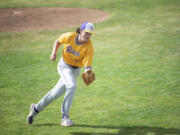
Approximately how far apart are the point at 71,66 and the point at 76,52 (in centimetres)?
31

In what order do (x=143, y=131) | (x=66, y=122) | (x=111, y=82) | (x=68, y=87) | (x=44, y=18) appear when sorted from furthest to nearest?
(x=44, y=18) < (x=111, y=82) < (x=66, y=122) < (x=143, y=131) < (x=68, y=87)

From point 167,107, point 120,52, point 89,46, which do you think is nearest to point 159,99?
point 167,107

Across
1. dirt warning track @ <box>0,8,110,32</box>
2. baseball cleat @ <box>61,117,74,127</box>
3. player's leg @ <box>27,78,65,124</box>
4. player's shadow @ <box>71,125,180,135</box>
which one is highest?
dirt warning track @ <box>0,8,110,32</box>

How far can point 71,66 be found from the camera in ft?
16.6

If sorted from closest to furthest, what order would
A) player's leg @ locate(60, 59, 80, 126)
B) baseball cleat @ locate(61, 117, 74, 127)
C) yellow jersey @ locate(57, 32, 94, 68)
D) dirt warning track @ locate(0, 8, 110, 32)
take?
player's leg @ locate(60, 59, 80, 126)
yellow jersey @ locate(57, 32, 94, 68)
baseball cleat @ locate(61, 117, 74, 127)
dirt warning track @ locate(0, 8, 110, 32)

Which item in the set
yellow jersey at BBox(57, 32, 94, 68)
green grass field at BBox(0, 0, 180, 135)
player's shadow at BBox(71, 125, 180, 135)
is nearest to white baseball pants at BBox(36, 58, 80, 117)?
yellow jersey at BBox(57, 32, 94, 68)

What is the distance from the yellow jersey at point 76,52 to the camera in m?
4.85

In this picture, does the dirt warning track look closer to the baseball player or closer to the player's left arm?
the baseball player

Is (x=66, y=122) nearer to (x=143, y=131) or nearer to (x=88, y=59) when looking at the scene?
(x=88, y=59)

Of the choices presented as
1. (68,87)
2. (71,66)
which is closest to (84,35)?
(71,66)

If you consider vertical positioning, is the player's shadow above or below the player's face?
below

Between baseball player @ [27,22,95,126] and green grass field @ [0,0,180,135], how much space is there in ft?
1.34

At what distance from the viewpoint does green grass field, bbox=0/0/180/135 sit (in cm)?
A: 511

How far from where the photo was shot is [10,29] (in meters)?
12.0
